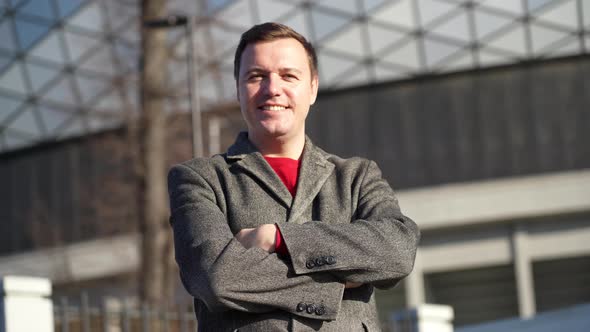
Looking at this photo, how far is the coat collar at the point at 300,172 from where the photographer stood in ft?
11.4

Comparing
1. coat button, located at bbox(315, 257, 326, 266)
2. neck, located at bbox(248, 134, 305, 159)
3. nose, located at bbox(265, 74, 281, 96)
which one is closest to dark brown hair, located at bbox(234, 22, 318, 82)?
nose, located at bbox(265, 74, 281, 96)

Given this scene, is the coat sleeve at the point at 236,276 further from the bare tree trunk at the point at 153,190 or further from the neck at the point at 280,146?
the bare tree trunk at the point at 153,190

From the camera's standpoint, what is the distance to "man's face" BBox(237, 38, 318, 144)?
3.47 meters

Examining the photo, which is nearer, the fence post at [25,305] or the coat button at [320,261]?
the coat button at [320,261]

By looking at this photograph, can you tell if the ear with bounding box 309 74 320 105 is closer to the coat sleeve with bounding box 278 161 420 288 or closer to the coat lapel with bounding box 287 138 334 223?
the coat lapel with bounding box 287 138 334 223

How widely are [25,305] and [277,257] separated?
18.1 ft

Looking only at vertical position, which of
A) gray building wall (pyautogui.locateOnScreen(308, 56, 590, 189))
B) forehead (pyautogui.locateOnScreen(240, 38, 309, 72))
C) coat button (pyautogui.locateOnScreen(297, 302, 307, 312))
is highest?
gray building wall (pyautogui.locateOnScreen(308, 56, 590, 189))

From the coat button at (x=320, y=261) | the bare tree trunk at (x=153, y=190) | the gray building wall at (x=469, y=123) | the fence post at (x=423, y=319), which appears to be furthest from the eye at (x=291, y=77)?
the gray building wall at (x=469, y=123)

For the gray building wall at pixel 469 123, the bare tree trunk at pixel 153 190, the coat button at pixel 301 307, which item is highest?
the gray building wall at pixel 469 123

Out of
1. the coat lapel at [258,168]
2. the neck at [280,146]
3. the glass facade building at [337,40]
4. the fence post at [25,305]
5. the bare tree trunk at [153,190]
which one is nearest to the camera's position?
the coat lapel at [258,168]

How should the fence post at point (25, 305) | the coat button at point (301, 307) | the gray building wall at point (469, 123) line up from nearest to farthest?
the coat button at point (301, 307) → the fence post at point (25, 305) → the gray building wall at point (469, 123)

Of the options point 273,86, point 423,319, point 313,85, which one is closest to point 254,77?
point 273,86

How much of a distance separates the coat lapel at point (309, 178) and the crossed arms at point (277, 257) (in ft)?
0.35

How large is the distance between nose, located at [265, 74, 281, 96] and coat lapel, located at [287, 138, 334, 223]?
0.24m
